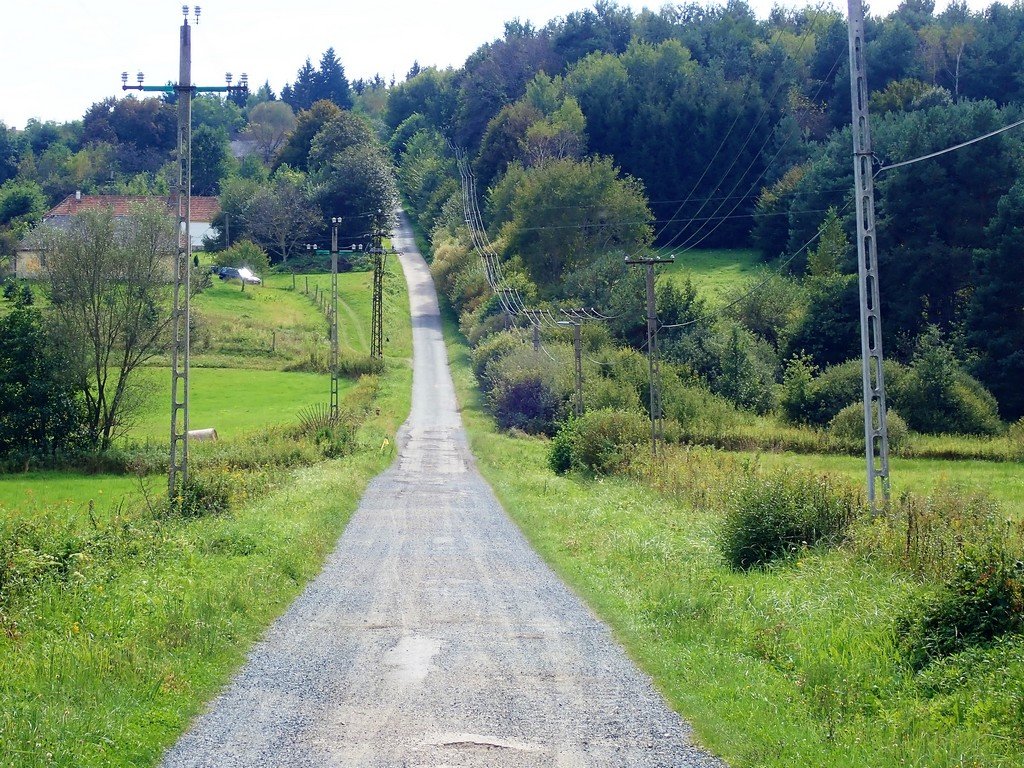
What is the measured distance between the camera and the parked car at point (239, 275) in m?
91.8

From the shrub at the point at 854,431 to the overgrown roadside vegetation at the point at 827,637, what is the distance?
27823 millimetres

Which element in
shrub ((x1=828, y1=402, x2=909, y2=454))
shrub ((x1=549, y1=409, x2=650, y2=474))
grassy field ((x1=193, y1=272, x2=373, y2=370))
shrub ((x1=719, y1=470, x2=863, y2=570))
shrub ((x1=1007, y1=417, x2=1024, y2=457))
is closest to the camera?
shrub ((x1=719, y1=470, x2=863, y2=570))

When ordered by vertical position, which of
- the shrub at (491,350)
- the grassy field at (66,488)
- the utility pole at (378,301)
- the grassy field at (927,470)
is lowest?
the grassy field at (66,488)

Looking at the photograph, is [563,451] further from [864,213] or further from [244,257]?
[244,257]

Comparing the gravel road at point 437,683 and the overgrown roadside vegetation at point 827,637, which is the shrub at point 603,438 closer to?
the overgrown roadside vegetation at point 827,637

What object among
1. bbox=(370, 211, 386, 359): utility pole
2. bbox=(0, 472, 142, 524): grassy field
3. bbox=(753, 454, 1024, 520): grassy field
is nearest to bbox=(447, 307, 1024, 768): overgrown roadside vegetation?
bbox=(753, 454, 1024, 520): grassy field

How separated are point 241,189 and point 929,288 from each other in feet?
235

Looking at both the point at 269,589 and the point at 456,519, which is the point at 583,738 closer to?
the point at 269,589

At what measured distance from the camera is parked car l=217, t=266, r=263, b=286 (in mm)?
91812

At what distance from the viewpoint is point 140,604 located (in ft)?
40.9

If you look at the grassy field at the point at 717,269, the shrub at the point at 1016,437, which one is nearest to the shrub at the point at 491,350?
the grassy field at the point at 717,269

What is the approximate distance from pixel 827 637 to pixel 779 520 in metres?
5.47

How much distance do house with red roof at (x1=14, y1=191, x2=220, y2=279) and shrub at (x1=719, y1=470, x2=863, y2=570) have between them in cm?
4418

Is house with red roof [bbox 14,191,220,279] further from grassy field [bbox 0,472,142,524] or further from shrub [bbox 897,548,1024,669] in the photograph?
shrub [bbox 897,548,1024,669]
